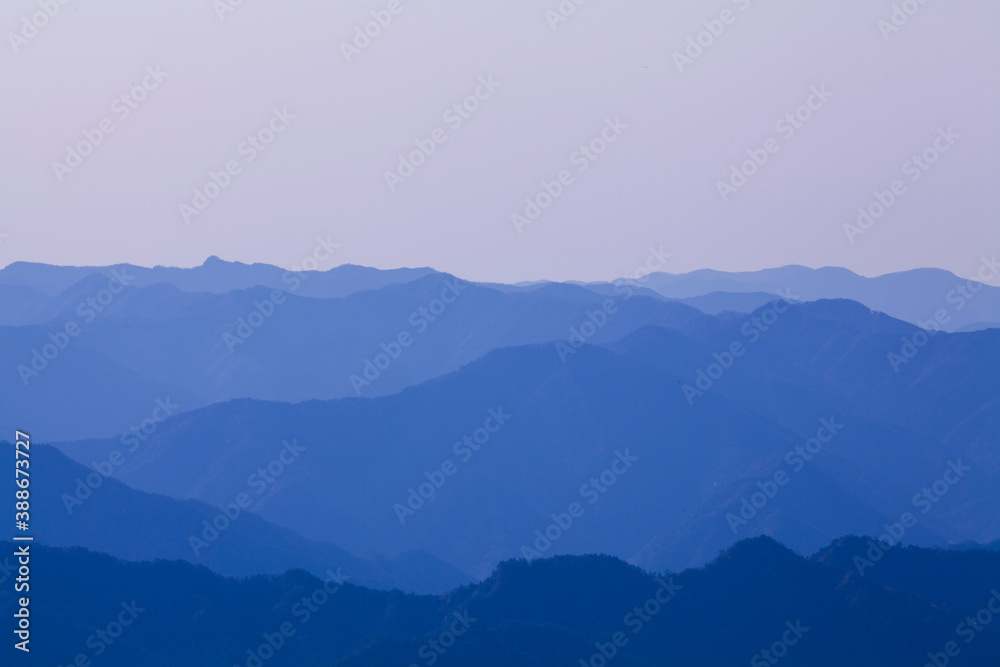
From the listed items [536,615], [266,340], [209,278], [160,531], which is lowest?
[536,615]

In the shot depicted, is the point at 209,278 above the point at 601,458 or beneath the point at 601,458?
above

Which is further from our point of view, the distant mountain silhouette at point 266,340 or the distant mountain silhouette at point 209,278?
the distant mountain silhouette at point 209,278

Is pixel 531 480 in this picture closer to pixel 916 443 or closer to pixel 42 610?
pixel 916 443

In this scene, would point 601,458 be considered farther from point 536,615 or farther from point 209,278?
point 209,278

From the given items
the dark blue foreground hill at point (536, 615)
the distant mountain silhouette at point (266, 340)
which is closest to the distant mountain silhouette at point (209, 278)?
the distant mountain silhouette at point (266, 340)

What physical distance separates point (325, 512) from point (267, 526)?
14.7 meters

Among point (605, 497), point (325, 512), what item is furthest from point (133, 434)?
point (605, 497)

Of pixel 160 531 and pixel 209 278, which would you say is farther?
pixel 209 278

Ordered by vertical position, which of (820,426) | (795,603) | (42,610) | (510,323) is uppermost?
(510,323)

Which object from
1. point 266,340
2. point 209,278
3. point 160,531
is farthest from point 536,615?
point 209,278

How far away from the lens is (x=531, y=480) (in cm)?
9731

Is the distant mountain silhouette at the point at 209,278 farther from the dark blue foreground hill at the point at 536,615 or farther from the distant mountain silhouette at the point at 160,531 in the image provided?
the dark blue foreground hill at the point at 536,615

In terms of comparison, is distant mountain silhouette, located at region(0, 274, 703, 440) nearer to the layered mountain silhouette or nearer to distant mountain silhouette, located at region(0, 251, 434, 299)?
distant mountain silhouette, located at region(0, 251, 434, 299)

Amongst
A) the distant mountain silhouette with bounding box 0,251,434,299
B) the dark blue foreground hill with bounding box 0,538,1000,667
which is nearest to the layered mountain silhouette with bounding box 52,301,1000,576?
the dark blue foreground hill with bounding box 0,538,1000,667
